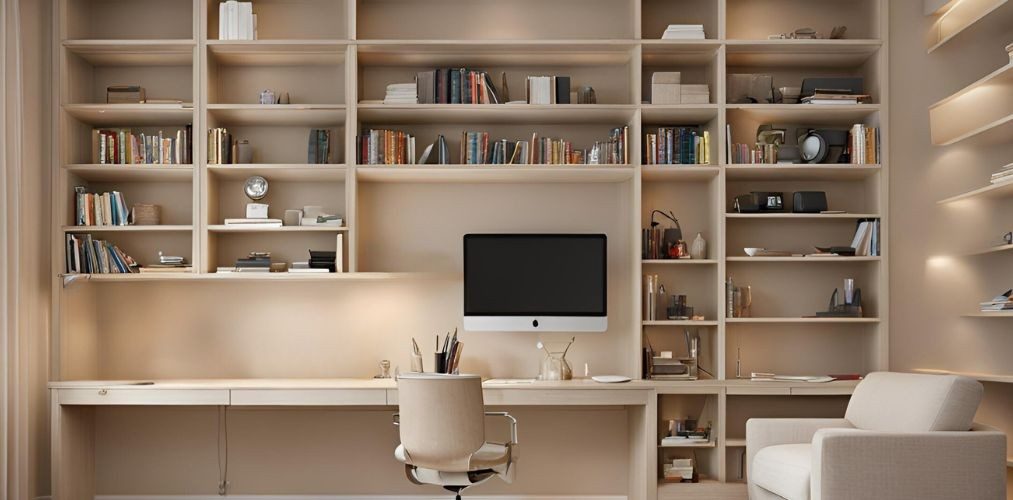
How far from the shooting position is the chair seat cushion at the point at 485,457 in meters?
4.28

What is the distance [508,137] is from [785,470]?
2.42m

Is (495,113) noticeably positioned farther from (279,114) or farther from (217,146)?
(217,146)

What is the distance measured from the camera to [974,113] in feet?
16.3

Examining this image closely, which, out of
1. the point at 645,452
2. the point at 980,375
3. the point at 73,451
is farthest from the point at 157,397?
the point at 980,375

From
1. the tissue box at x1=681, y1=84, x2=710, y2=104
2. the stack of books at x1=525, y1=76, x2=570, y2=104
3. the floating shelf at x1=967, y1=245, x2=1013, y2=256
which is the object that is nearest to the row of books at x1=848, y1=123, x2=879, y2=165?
the floating shelf at x1=967, y1=245, x2=1013, y2=256

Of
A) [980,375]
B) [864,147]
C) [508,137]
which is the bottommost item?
[980,375]

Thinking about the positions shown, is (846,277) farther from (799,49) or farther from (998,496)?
(998,496)

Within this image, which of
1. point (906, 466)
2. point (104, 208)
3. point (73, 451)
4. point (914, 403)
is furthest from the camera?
point (104, 208)

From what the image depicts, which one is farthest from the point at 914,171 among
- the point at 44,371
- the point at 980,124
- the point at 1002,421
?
the point at 44,371

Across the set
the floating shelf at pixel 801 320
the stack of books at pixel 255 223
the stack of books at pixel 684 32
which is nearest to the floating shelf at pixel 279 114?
the stack of books at pixel 255 223

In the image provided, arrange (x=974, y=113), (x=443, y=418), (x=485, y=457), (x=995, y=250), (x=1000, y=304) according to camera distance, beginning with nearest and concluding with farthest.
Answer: (x=443, y=418) → (x=485, y=457) → (x=1000, y=304) → (x=995, y=250) → (x=974, y=113)

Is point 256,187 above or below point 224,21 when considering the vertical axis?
below

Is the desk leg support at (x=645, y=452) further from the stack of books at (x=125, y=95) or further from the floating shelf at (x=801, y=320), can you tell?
the stack of books at (x=125, y=95)

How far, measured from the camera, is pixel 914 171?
5.13 m
